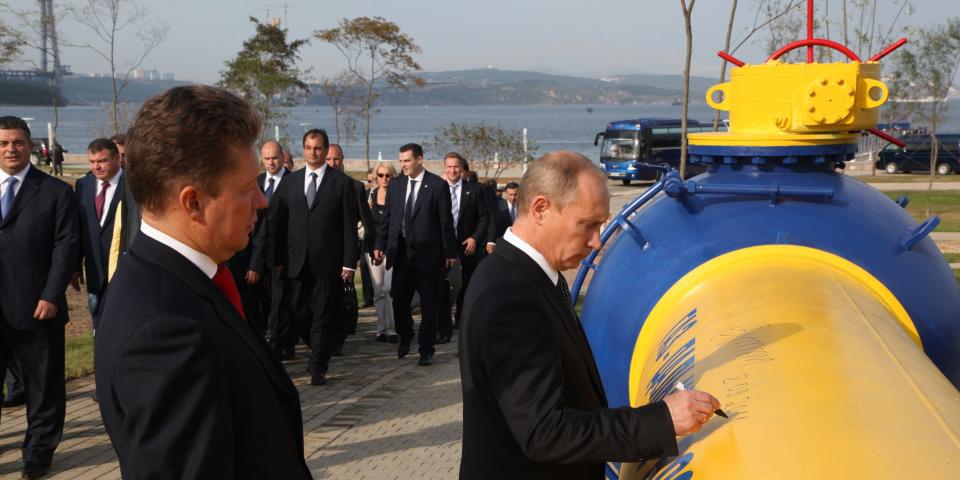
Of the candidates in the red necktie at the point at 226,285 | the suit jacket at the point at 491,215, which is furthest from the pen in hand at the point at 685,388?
the suit jacket at the point at 491,215

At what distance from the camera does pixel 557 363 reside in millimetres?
2396

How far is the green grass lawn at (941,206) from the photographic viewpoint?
19500 mm

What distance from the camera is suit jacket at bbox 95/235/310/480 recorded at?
5.86ft

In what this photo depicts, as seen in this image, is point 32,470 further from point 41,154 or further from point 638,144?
point 41,154

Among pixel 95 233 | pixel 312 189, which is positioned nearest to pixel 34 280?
pixel 95 233

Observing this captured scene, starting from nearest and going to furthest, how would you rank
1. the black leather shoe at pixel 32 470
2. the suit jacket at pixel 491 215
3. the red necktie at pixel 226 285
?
the red necktie at pixel 226 285 < the black leather shoe at pixel 32 470 < the suit jacket at pixel 491 215

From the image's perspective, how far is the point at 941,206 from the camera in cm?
2309

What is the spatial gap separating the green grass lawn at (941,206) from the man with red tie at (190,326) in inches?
736

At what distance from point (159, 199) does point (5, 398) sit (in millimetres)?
6681

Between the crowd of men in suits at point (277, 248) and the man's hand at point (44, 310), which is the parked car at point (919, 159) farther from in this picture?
the man's hand at point (44, 310)

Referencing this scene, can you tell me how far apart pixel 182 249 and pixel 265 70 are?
104ft

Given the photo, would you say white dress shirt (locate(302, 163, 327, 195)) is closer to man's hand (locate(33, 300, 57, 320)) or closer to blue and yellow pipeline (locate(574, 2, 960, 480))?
man's hand (locate(33, 300, 57, 320))

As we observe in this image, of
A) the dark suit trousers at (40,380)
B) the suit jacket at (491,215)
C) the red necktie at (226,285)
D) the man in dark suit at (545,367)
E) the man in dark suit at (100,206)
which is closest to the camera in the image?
the red necktie at (226,285)

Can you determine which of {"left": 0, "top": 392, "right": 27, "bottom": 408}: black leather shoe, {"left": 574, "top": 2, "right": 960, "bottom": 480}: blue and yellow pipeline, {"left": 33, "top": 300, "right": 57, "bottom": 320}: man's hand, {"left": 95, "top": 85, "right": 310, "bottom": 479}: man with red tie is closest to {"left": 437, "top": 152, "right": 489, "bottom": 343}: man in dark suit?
{"left": 0, "top": 392, "right": 27, "bottom": 408}: black leather shoe
